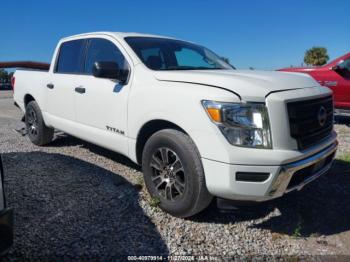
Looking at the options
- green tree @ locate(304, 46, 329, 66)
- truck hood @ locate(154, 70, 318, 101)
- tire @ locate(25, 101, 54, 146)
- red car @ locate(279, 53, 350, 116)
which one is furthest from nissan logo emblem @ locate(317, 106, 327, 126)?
green tree @ locate(304, 46, 329, 66)

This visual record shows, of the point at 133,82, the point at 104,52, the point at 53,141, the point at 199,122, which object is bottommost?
the point at 53,141

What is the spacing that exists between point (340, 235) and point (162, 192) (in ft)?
5.69

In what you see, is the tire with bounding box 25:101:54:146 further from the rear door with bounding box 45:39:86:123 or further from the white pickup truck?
the white pickup truck

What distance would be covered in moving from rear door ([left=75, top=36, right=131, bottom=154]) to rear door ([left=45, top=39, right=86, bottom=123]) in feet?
0.57

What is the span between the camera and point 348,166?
4852mm

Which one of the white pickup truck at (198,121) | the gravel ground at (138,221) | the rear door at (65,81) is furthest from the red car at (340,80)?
the rear door at (65,81)

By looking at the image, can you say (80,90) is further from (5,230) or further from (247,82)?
(5,230)

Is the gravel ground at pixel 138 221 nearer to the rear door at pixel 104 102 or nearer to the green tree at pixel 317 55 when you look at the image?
the rear door at pixel 104 102

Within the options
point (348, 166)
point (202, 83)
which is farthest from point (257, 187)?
point (348, 166)

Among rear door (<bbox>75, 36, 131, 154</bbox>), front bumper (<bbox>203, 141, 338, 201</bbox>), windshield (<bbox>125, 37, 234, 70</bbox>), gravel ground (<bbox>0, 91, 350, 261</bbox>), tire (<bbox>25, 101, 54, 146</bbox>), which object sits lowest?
gravel ground (<bbox>0, 91, 350, 261</bbox>)

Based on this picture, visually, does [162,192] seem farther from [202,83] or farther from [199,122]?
[202,83]

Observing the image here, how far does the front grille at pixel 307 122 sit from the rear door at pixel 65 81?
2843 millimetres

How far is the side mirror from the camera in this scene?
11.4 feet

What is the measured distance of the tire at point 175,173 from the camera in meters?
2.90
